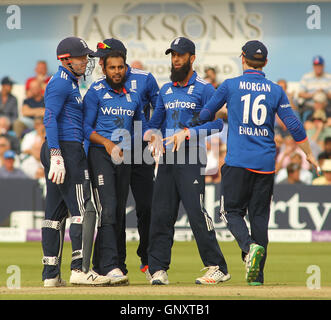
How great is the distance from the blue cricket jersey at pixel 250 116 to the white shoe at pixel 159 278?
1342 millimetres

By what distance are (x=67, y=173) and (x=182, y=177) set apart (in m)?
1.24

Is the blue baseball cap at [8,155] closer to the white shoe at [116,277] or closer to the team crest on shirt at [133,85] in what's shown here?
the team crest on shirt at [133,85]

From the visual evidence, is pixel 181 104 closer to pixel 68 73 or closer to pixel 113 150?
pixel 113 150

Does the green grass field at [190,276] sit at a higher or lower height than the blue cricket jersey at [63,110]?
lower

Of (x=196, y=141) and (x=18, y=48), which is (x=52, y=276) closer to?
(x=196, y=141)

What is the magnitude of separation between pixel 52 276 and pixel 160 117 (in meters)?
2.04

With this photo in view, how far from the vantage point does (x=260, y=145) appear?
845cm

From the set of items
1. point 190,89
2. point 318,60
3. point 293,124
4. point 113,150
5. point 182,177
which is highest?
point 318,60

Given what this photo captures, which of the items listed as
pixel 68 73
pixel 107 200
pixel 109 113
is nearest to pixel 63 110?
pixel 68 73

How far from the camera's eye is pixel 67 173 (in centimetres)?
828

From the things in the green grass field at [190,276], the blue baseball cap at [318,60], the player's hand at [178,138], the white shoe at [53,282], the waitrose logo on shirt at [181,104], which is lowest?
the green grass field at [190,276]

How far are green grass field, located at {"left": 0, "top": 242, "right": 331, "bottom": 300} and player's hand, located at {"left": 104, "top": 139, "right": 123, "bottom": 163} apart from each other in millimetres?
1317

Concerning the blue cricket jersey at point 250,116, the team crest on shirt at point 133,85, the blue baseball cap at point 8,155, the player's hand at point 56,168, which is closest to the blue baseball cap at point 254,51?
the blue cricket jersey at point 250,116

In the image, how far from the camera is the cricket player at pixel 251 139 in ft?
27.6
